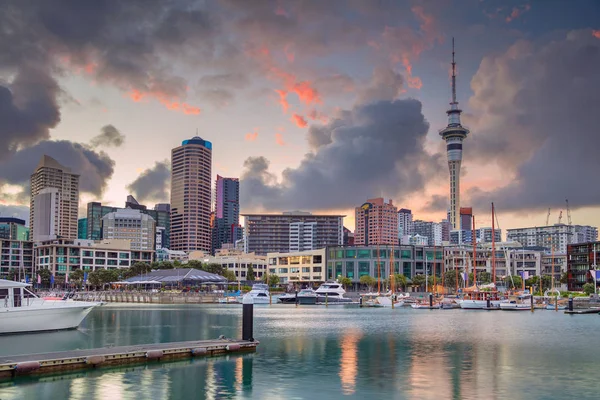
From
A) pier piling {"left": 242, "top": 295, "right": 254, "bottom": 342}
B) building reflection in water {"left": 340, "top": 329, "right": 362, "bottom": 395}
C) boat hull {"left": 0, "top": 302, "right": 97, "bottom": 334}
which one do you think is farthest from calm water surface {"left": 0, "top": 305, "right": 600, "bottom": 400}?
pier piling {"left": 242, "top": 295, "right": 254, "bottom": 342}

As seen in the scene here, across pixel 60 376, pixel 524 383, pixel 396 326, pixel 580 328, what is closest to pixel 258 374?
pixel 60 376

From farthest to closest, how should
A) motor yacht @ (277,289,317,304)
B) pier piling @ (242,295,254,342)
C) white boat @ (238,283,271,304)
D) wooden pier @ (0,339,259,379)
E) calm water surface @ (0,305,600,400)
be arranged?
white boat @ (238,283,271,304), motor yacht @ (277,289,317,304), pier piling @ (242,295,254,342), wooden pier @ (0,339,259,379), calm water surface @ (0,305,600,400)

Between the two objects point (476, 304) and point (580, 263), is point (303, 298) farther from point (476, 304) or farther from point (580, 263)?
point (580, 263)

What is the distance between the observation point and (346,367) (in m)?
49.6

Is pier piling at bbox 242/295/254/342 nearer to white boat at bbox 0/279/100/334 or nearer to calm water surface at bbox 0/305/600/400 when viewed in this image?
calm water surface at bbox 0/305/600/400

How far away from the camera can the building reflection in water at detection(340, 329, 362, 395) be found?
4200 cm

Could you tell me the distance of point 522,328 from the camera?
8625cm

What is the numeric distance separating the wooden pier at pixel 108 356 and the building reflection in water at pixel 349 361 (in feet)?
27.1

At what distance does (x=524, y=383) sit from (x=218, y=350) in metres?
23.3

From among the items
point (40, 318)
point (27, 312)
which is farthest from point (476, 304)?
point (27, 312)

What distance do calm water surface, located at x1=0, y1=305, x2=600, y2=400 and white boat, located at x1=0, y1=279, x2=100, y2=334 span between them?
1.35 m

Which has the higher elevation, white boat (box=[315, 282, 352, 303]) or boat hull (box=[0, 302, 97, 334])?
boat hull (box=[0, 302, 97, 334])

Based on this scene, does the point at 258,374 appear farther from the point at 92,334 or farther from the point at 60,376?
the point at 92,334

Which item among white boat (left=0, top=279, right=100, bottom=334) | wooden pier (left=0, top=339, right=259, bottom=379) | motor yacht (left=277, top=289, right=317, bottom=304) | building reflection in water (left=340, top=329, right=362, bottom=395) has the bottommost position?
motor yacht (left=277, top=289, right=317, bottom=304)
